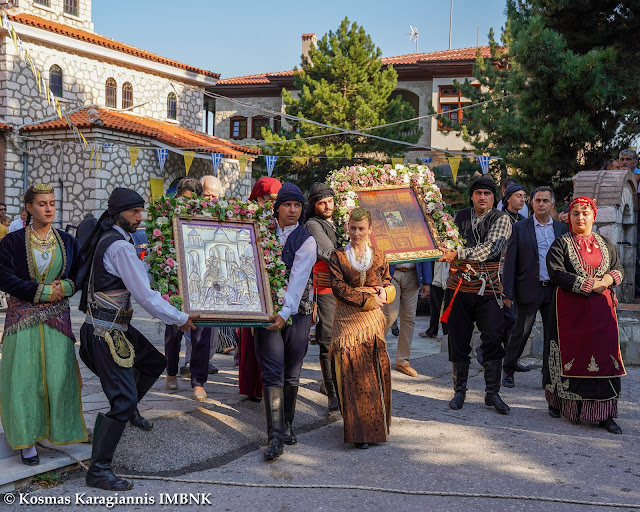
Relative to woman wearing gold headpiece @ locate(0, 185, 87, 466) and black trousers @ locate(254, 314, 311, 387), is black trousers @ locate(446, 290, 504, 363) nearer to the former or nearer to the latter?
black trousers @ locate(254, 314, 311, 387)

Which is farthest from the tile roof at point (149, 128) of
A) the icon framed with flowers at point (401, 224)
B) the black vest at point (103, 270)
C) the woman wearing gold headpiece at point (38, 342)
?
the black vest at point (103, 270)

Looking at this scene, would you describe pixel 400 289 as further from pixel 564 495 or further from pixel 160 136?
pixel 160 136

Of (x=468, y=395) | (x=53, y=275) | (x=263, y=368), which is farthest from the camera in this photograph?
(x=468, y=395)

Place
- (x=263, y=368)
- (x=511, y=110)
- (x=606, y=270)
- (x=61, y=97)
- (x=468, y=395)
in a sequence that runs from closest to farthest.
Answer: (x=263, y=368), (x=606, y=270), (x=468, y=395), (x=511, y=110), (x=61, y=97)

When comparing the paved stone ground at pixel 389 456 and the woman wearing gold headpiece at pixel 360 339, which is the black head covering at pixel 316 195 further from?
the paved stone ground at pixel 389 456

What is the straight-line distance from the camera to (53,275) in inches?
196

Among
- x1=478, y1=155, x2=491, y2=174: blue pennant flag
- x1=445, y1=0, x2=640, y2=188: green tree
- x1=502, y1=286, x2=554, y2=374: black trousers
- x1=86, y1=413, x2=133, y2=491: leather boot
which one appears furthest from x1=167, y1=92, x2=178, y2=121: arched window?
x1=86, y1=413, x2=133, y2=491: leather boot

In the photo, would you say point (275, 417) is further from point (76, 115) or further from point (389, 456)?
point (76, 115)

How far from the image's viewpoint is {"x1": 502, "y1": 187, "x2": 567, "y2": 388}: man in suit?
7957 millimetres

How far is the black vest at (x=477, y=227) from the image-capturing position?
22.6ft

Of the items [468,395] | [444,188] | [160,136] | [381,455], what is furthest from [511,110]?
[381,455]

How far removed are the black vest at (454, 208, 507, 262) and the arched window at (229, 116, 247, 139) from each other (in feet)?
108

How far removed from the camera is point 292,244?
5750mm

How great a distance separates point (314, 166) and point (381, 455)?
2586cm
